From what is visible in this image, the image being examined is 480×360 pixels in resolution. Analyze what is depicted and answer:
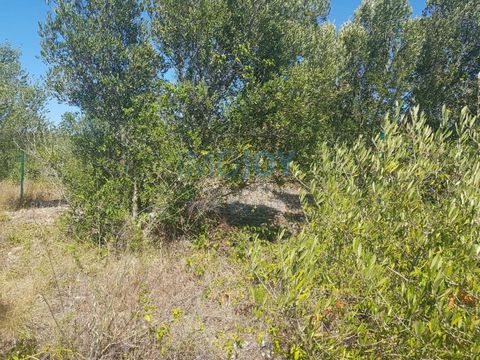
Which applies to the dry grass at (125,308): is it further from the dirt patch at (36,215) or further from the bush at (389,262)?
the dirt patch at (36,215)

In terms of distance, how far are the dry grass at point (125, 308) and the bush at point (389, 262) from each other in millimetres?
1302

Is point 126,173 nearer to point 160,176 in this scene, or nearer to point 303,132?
point 160,176

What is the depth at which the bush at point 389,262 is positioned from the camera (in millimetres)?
1998

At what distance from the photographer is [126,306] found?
4.23 meters

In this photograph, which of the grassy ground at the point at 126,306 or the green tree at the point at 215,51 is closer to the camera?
the grassy ground at the point at 126,306

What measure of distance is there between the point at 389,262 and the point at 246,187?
6.10 meters

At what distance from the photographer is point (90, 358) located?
348 cm

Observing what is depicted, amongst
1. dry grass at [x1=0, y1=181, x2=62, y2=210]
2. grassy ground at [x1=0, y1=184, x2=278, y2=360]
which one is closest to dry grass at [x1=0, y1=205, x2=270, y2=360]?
grassy ground at [x1=0, y1=184, x2=278, y2=360]

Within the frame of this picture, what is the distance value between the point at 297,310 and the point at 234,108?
578 cm

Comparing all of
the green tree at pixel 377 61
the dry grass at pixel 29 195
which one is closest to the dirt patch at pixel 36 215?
the dry grass at pixel 29 195

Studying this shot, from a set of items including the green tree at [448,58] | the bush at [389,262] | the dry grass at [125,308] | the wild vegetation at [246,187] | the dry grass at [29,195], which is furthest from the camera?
the dry grass at [29,195]

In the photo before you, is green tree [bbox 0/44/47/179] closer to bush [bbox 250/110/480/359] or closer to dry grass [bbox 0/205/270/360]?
dry grass [bbox 0/205/270/360]

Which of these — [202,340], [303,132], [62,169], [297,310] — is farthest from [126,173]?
[297,310]

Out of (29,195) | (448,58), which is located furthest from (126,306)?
(448,58)
